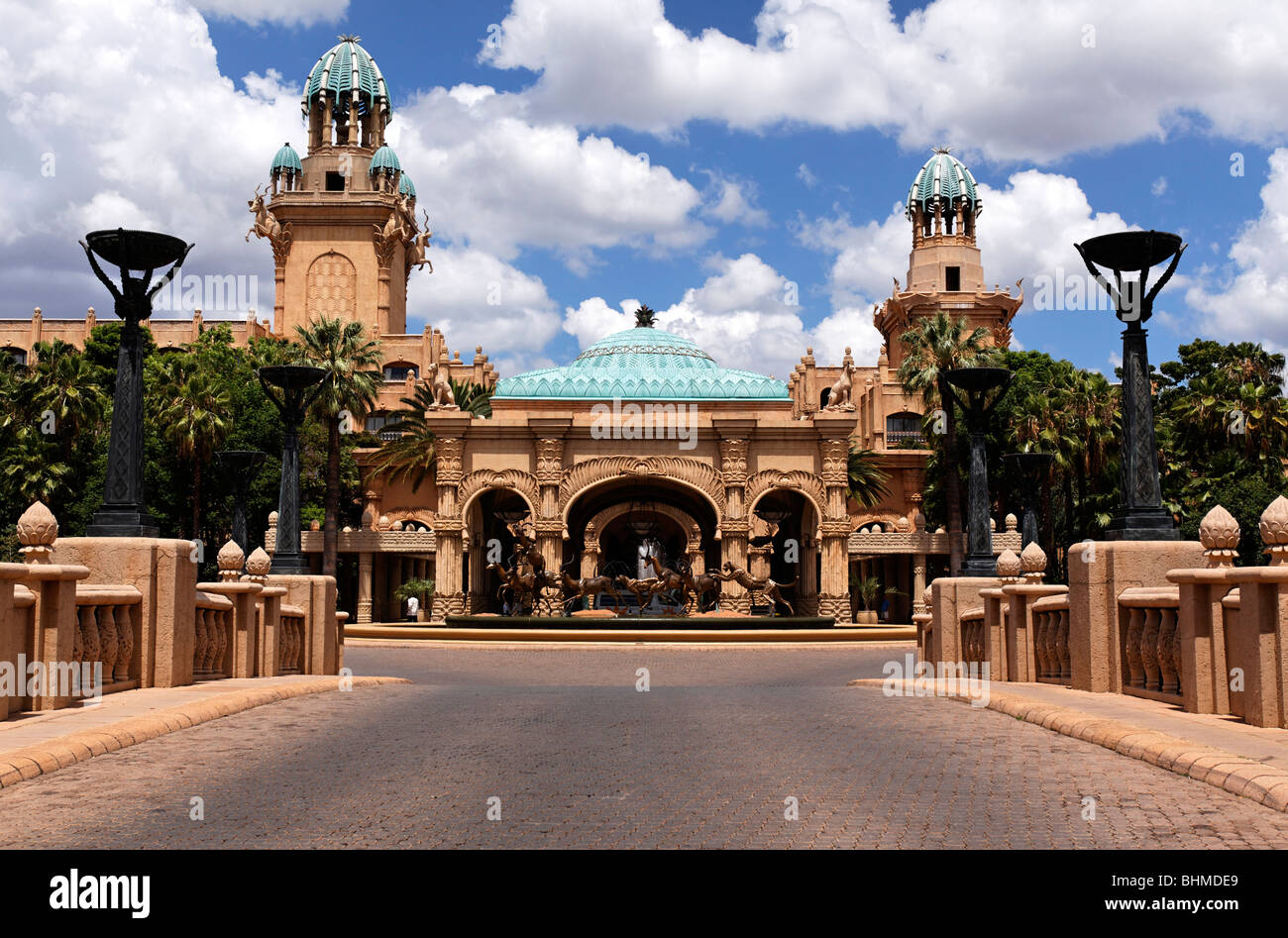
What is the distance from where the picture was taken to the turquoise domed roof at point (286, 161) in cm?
7456

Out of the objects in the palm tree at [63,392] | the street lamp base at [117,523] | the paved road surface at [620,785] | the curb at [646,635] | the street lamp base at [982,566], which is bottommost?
the curb at [646,635]

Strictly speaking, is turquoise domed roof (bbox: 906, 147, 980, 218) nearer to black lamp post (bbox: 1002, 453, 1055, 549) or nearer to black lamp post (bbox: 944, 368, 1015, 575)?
black lamp post (bbox: 1002, 453, 1055, 549)

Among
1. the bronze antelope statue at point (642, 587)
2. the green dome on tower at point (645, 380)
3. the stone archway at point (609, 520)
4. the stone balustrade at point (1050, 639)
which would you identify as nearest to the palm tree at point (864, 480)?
the green dome on tower at point (645, 380)

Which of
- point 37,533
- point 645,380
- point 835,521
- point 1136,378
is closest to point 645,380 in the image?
point 645,380

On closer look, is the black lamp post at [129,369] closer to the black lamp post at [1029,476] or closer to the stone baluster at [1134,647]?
the stone baluster at [1134,647]

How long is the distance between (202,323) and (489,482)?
39427mm

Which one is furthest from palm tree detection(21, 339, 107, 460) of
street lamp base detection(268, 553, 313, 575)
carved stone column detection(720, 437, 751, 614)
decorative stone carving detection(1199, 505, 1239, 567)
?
decorative stone carving detection(1199, 505, 1239, 567)

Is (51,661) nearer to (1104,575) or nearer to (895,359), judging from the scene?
(1104,575)

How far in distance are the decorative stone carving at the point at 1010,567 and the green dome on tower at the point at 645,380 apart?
105 ft

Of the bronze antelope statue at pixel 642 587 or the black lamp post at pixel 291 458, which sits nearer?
the black lamp post at pixel 291 458

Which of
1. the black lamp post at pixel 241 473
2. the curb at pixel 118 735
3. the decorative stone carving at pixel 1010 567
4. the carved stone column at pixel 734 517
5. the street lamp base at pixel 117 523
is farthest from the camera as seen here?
the carved stone column at pixel 734 517

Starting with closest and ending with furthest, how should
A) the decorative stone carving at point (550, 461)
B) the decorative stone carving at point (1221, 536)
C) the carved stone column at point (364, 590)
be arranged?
the decorative stone carving at point (1221, 536)
the decorative stone carving at point (550, 461)
the carved stone column at point (364, 590)

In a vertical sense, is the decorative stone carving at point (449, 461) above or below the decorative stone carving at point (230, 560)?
above

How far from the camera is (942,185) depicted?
246 feet
